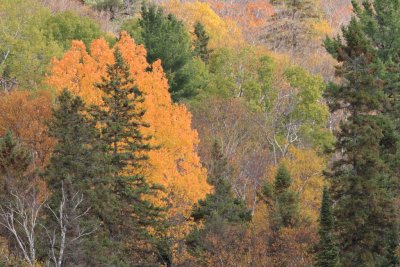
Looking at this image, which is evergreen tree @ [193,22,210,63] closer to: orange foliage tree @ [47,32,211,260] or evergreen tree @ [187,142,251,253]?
orange foliage tree @ [47,32,211,260]

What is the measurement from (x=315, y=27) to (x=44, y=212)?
165 ft

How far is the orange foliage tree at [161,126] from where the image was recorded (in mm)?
35406

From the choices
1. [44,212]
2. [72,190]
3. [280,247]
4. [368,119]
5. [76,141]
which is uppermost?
[368,119]

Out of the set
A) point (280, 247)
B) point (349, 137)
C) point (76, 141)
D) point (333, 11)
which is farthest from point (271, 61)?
point (333, 11)

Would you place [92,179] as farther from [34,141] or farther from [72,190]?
[34,141]

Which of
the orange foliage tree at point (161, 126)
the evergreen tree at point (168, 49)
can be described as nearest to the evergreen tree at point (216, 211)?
the orange foliage tree at point (161, 126)

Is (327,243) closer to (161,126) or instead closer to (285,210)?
(285,210)

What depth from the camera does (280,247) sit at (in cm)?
3609

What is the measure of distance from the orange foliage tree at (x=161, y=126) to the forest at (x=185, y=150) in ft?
0.27

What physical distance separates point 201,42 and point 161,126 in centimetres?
3134

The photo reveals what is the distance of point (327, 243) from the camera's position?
28.9m

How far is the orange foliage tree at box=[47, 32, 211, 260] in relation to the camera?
35.4m

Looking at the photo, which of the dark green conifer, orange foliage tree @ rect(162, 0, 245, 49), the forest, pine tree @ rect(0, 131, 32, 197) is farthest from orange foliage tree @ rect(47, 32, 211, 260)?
orange foliage tree @ rect(162, 0, 245, 49)

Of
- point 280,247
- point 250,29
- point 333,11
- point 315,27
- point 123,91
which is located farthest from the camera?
point 333,11
